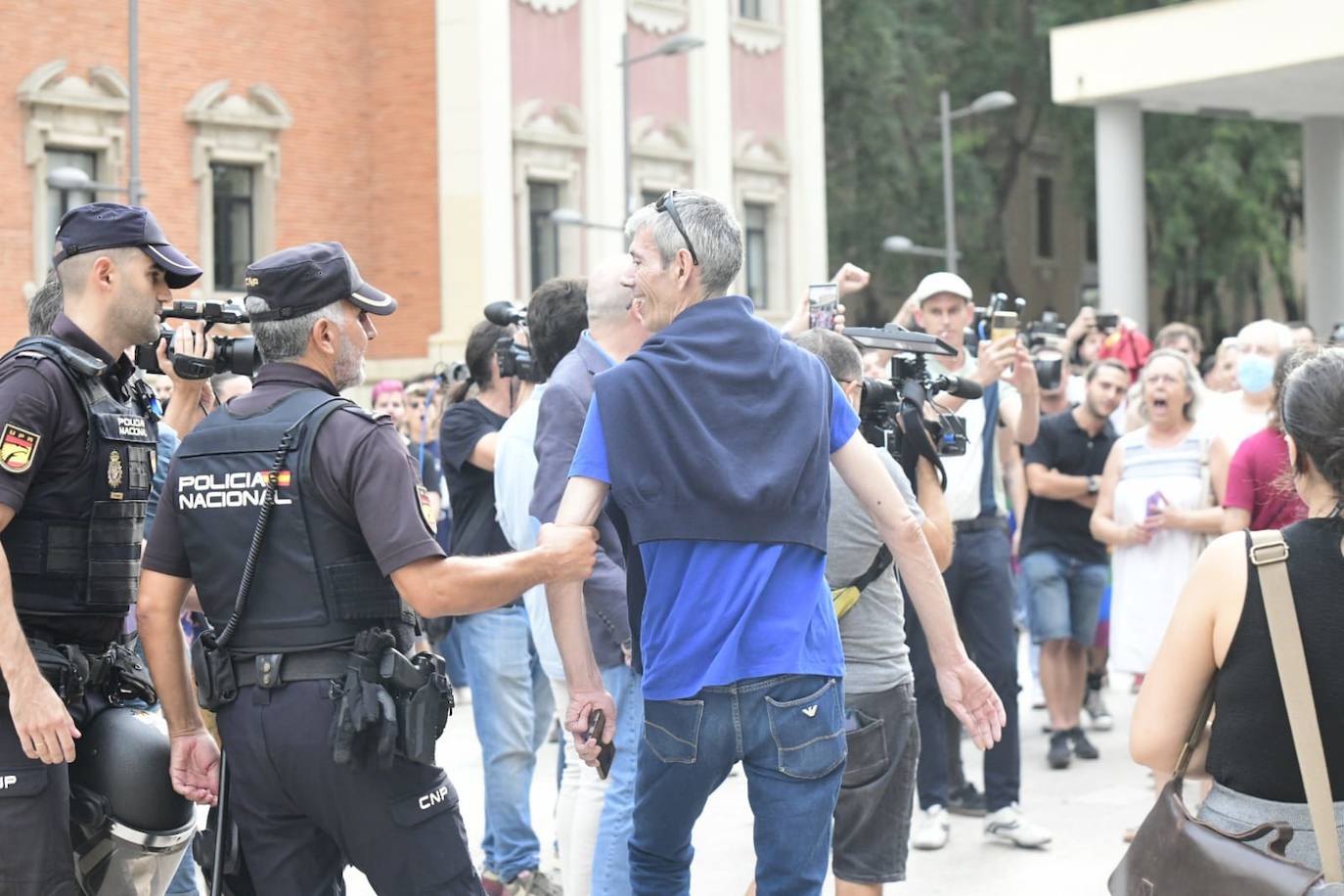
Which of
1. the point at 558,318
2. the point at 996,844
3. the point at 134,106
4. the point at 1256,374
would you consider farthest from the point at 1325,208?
the point at 558,318

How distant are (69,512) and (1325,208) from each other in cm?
2495

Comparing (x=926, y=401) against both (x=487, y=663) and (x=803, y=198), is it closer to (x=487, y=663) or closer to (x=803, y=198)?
(x=487, y=663)

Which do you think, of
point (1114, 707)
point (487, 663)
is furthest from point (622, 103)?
point (487, 663)

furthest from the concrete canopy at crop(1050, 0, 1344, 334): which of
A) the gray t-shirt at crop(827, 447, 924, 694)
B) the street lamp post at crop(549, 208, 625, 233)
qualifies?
the gray t-shirt at crop(827, 447, 924, 694)

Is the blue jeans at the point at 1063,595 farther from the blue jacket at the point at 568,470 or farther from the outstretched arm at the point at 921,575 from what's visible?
the outstretched arm at the point at 921,575

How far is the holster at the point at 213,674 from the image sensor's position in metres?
3.95

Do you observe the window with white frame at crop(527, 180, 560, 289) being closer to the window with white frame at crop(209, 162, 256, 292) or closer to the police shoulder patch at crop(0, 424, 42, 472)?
the window with white frame at crop(209, 162, 256, 292)

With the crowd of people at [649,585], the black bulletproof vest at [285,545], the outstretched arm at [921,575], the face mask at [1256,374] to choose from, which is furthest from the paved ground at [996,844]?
the black bulletproof vest at [285,545]

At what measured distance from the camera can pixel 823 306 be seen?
5.72 meters

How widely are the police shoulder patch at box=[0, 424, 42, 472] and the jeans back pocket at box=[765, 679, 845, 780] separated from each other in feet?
5.61

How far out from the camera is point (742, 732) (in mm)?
4016

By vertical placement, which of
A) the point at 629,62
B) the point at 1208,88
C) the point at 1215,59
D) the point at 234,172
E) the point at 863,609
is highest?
the point at 629,62

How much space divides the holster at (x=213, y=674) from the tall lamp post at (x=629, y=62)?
23634 millimetres

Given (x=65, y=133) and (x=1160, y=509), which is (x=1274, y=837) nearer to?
(x=1160, y=509)
